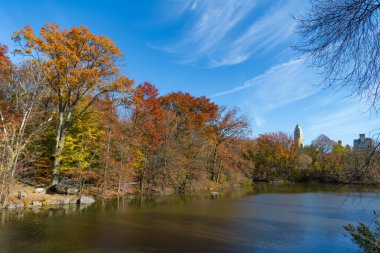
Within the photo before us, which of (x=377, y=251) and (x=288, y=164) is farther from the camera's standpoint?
(x=288, y=164)

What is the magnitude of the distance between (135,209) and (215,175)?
17.3 meters

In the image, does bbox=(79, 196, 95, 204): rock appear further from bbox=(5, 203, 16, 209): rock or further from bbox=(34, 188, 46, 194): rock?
bbox=(5, 203, 16, 209): rock

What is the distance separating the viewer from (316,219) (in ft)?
43.3

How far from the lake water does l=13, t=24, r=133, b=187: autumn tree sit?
298 inches

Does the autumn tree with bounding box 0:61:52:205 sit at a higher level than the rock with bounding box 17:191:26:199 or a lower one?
higher

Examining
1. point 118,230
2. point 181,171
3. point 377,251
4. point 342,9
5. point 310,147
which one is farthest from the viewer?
point 310,147

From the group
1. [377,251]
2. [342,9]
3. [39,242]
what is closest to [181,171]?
[39,242]

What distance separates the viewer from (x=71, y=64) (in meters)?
18.0

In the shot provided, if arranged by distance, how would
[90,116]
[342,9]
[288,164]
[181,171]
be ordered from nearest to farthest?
[342,9] < [90,116] < [181,171] < [288,164]

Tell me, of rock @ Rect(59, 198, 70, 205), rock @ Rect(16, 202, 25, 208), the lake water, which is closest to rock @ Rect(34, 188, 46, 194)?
rock @ Rect(59, 198, 70, 205)

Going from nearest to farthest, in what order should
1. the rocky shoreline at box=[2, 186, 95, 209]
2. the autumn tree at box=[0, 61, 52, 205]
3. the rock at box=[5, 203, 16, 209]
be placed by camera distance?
the autumn tree at box=[0, 61, 52, 205]
the rock at box=[5, 203, 16, 209]
the rocky shoreline at box=[2, 186, 95, 209]

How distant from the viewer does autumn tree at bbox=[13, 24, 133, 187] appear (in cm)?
1722

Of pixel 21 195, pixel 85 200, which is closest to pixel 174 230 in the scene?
pixel 85 200

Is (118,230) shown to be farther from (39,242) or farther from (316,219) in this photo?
(316,219)
